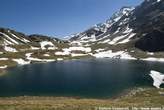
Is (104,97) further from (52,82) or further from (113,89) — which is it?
(52,82)

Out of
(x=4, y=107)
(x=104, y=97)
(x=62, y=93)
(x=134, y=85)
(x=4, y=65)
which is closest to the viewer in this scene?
(x=4, y=107)

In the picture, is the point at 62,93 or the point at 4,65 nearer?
the point at 62,93

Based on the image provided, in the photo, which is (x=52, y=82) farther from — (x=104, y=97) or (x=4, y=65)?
(x=4, y=65)

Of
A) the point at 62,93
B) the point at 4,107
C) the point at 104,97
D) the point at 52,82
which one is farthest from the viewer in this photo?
the point at 52,82

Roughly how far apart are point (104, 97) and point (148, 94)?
1107 cm

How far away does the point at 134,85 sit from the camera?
95562 millimetres

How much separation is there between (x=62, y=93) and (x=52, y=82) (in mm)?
21289

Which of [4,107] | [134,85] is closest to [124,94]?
[134,85]

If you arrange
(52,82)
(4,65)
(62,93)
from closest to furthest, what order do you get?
(62,93) → (52,82) → (4,65)

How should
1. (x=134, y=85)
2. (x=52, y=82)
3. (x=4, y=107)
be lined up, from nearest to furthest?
(x=4, y=107) → (x=134, y=85) → (x=52, y=82)

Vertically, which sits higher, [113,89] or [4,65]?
[4,65]

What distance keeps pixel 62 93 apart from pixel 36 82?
24245mm

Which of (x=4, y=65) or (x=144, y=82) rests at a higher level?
(x=4, y=65)

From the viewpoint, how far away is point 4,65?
170 m
